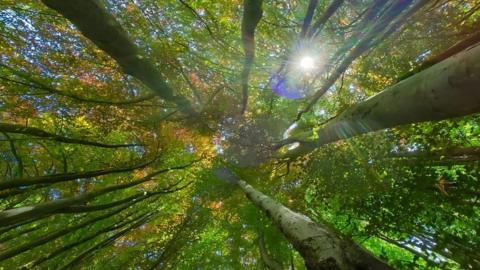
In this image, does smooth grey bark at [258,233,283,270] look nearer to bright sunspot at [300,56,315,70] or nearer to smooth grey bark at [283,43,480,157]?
smooth grey bark at [283,43,480,157]

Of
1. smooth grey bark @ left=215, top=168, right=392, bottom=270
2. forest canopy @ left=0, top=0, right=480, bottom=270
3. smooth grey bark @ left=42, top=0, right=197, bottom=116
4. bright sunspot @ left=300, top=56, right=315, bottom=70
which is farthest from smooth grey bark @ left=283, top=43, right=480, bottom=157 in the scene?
smooth grey bark @ left=42, top=0, right=197, bottom=116

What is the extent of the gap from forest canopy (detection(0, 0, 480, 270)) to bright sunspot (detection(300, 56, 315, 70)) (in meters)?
0.05

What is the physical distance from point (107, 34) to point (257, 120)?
4218 millimetres

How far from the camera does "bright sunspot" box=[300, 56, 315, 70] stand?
4.85 m

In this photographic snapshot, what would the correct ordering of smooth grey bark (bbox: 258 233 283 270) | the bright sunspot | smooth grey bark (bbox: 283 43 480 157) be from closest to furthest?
smooth grey bark (bbox: 283 43 480 157), smooth grey bark (bbox: 258 233 283 270), the bright sunspot

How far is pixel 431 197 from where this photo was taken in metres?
3.42

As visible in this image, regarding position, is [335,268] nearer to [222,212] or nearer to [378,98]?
[378,98]

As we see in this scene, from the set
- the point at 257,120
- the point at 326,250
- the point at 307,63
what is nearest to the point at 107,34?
the point at 326,250

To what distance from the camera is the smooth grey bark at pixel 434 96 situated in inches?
50.9

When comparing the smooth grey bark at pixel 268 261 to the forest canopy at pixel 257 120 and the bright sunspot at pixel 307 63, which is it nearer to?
the forest canopy at pixel 257 120

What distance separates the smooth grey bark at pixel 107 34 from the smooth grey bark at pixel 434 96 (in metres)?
2.84

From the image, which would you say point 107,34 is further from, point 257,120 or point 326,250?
point 257,120

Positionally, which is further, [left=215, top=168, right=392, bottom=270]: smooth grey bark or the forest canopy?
the forest canopy

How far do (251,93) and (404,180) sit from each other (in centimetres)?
428
